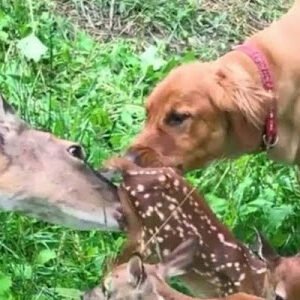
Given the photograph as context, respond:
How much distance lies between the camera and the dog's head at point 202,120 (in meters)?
5.41

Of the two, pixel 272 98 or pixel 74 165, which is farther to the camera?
pixel 272 98

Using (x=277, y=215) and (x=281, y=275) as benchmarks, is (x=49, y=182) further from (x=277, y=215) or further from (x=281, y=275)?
(x=277, y=215)

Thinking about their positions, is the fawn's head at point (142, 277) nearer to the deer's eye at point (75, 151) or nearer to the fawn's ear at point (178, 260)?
the fawn's ear at point (178, 260)

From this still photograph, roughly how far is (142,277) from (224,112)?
1171 millimetres

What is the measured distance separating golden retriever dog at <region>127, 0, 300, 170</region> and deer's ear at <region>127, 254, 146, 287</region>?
3.15ft

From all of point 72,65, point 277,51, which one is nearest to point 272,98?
point 277,51

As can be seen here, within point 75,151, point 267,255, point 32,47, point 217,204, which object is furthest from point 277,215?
point 32,47

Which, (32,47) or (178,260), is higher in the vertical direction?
(178,260)

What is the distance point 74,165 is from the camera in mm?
4859

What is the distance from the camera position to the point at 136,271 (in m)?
4.44

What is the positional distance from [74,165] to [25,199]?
7.9 inches

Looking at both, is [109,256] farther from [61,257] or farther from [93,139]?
[93,139]

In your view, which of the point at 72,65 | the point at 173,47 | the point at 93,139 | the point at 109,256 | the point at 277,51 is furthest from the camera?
the point at 173,47

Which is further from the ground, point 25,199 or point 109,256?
point 25,199
